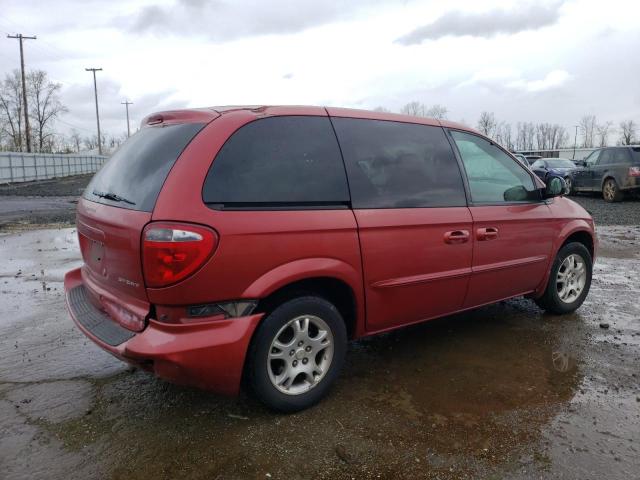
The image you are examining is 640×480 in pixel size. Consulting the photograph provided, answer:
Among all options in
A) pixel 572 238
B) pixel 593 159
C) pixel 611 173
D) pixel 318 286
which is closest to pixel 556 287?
pixel 572 238

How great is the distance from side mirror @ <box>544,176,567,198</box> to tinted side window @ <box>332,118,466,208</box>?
1.05 metres

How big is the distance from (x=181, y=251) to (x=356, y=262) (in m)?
1.07

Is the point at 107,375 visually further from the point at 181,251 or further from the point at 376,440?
the point at 376,440

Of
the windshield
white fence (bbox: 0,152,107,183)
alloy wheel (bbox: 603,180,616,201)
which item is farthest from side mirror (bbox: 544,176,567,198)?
white fence (bbox: 0,152,107,183)

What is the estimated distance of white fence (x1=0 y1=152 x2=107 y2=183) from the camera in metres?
29.2

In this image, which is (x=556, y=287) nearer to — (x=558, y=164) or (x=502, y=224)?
(x=502, y=224)

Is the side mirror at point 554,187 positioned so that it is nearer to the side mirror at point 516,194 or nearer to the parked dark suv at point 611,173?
the side mirror at point 516,194

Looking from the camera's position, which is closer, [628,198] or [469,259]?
[469,259]

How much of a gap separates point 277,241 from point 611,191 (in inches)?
647

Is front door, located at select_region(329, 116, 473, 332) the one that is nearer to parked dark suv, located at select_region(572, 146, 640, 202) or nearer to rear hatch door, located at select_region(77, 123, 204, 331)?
rear hatch door, located at select_region(77, 123, 204, 331)

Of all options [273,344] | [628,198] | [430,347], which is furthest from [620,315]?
[628,198]

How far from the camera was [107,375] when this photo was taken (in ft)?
11.5

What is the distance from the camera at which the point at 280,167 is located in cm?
289

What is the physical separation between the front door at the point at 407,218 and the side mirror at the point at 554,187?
106cm
